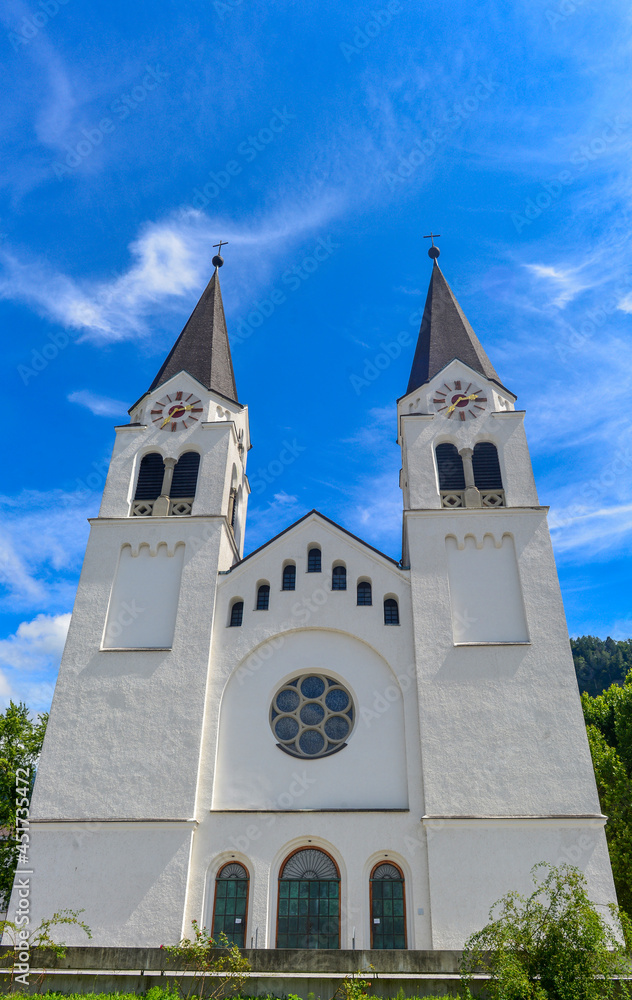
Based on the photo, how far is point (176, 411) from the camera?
2866 cm

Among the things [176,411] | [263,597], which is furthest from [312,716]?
[176,411]

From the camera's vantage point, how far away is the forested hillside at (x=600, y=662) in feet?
195

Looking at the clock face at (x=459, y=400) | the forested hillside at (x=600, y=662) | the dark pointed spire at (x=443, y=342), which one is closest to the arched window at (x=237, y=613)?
the clock face at (x=459, y=400)

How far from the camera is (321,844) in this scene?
19875mm

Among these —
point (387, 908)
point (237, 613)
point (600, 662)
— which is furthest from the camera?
point (600, 662)

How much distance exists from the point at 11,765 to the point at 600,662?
175 ft

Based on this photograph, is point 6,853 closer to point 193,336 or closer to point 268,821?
point 268,821

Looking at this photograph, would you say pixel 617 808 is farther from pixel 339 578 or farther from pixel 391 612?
pixel 339 578

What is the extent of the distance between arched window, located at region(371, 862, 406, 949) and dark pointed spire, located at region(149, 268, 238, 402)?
18.4 m

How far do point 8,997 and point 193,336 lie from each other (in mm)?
25078

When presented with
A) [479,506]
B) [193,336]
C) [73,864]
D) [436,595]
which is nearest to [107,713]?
[73,864]

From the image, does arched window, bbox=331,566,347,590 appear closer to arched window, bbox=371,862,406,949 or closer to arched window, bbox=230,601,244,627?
arched window, bbox=230,601,244,627

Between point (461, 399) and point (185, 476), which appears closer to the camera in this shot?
point (185, 476)

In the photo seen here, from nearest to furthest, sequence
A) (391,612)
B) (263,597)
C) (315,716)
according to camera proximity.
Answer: (315,716), (391,612), (263,597)
